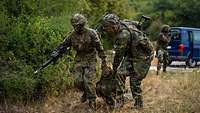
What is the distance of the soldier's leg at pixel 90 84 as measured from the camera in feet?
33.3

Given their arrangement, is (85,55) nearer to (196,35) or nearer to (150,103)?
(150,103)

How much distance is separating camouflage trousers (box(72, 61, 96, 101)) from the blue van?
1389 cm

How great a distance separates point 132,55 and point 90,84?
105 centimetres

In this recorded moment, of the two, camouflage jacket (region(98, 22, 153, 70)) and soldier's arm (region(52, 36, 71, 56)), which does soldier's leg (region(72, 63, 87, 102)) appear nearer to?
soldier's arm (region(52, 36, 71, 56))

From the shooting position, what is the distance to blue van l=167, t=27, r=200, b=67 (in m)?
24.0

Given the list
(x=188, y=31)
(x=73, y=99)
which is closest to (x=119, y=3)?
(x=188, y=31)

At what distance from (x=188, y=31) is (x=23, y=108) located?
14.9 meters

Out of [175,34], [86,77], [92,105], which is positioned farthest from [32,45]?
[175,34]

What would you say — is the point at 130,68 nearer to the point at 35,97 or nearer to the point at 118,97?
the point at 118,97

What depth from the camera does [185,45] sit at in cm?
2409

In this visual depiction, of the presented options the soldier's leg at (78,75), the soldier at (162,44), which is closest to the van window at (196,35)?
the soldier at (162,44)

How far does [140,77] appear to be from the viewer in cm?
1050

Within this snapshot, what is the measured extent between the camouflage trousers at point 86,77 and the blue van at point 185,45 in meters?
13.9

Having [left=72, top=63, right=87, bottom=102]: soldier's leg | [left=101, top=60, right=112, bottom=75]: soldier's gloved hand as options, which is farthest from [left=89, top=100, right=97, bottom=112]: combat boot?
[left=101, top=60, right=112, bottom=75]: soldier's gloved hand
